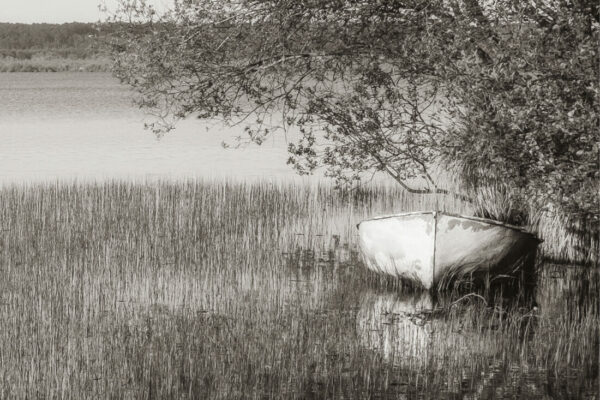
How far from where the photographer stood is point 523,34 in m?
9.26

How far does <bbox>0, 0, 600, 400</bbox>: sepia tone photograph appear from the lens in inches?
307

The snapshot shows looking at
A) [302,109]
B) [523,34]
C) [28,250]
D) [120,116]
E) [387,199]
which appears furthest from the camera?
[120,116]

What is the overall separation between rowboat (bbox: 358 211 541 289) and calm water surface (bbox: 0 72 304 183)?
3.86m

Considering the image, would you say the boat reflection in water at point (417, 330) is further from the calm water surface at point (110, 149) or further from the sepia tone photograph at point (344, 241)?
the calm water surface at point (110, 149)

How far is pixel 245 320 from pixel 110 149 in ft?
72.8

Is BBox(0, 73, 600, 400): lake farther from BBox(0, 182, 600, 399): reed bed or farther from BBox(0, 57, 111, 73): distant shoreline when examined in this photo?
BBox(0, 57, 111, 73): distant shoreline

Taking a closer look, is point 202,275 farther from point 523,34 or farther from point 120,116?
point 120,116

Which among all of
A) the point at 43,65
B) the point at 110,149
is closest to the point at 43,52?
the point at 43,65

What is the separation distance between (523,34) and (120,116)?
121ft

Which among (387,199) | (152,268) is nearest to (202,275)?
(152,268)

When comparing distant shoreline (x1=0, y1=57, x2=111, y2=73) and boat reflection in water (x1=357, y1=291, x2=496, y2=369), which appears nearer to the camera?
boat reflection in water (x1=357, y1=291, x2=496, y2=369)

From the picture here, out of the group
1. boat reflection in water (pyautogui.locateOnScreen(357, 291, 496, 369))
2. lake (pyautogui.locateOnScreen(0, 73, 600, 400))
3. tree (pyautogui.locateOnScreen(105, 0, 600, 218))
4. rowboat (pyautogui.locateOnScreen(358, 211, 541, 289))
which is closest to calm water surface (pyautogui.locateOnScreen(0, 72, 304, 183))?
tree (pyautogui.locateOnScreen(105, 0, 600, 218))

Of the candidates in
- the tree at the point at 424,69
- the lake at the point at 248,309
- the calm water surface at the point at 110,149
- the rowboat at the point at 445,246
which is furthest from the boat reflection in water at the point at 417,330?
the calm water surface at the point at 110,149

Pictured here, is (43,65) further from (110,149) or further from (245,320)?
(245,320)
